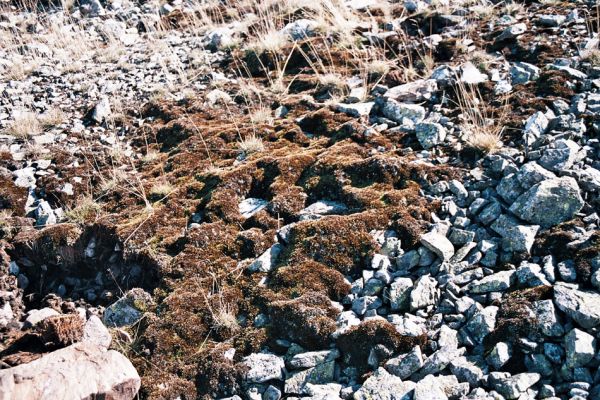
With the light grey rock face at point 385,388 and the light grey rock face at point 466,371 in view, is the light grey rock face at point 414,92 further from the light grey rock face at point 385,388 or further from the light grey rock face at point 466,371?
the light grey rock face at point 385,388

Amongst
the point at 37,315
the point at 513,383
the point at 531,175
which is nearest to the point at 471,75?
the point at 531,175

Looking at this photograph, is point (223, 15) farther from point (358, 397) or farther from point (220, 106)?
point (358, 397)

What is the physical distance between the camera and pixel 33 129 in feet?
35.1

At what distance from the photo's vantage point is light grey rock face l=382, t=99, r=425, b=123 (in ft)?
30.3

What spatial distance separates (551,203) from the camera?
669 centimetres

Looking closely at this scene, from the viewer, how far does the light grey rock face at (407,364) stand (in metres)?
5.48

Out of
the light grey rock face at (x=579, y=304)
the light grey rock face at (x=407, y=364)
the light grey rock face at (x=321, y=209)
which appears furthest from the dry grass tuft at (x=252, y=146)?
the light grey rock face at (x=579, y=304)

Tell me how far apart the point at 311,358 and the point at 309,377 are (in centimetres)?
20

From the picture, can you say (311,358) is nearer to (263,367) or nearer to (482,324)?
(263,367)

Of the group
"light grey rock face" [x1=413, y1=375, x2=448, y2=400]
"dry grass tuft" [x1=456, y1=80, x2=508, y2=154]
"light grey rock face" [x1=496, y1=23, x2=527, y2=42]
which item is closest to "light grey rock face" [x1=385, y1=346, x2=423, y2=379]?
"light grey rock face" [x1=413, y1=375, x2=448, y2=400]

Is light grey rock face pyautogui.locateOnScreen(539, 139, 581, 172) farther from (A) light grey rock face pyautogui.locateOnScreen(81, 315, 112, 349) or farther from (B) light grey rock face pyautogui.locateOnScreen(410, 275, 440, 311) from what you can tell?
(A) light grey rock face pyautogui.locateOnScreen(81, 315, 112, 349)

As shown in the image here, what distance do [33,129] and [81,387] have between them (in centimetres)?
685

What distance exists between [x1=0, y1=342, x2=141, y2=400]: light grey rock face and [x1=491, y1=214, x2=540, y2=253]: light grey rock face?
14.4 feet

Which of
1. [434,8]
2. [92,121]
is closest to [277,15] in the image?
[434,8]
